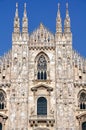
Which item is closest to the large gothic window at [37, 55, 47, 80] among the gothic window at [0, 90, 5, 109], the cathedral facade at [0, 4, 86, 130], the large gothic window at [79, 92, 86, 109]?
the cathedral facade at [0, 4, 86, 130]

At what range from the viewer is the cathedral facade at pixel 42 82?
154 ft

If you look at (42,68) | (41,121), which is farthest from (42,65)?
(41,121)

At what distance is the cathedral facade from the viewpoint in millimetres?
47062

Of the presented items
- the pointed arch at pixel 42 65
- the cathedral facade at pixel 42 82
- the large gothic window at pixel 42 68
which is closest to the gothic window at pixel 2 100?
the cathedral facade at pixel 42 82

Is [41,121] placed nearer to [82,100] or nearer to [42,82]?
[42,82]

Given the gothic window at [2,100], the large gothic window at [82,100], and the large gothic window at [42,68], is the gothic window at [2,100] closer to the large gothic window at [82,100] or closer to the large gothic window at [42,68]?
the large gothic window at [42,68]

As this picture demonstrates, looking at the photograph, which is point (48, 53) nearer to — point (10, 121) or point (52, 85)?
point (52, 85)

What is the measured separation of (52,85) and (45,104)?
231cm

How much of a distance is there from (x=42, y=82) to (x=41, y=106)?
2752 millimetres

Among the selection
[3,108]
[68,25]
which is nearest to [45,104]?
[3,108]

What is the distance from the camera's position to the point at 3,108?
47.9 m

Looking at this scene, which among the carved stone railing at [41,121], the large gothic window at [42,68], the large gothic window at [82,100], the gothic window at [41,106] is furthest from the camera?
the large gothic window at [42,68]

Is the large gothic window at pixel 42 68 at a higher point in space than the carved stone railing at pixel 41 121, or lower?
higher

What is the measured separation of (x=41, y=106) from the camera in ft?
157
